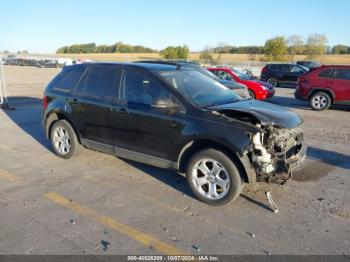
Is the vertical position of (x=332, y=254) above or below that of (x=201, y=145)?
below

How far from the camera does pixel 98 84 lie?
5348 millimetres

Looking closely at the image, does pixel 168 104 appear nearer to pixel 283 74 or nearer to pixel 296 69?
pixel 283 74

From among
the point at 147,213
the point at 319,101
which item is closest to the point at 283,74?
the point at 319,101

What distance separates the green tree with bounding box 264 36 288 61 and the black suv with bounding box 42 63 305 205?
5703 cm

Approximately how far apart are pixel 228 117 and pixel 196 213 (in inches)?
49.0

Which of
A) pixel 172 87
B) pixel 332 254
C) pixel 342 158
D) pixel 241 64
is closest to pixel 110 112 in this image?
pixel 172 87

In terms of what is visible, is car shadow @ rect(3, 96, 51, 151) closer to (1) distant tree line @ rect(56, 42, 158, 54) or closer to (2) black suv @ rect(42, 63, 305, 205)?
(2) black suv @ rect(42, 63, 305, 205)

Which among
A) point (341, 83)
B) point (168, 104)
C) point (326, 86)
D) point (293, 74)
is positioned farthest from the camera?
point (293, 74)

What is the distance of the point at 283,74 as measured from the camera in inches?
866

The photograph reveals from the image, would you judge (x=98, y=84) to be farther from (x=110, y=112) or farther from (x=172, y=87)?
(x=172, y=87)

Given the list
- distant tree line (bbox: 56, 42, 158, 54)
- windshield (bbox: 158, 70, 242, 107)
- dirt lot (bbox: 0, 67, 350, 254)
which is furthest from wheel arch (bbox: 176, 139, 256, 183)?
distant tree line (bbox: 56, 42, 158, 54)

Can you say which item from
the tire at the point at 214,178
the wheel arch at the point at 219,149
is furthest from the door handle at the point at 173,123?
the tire at the point at 214,178

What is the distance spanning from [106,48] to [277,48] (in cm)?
6737

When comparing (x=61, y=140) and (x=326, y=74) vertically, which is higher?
(x=326, y=74)
